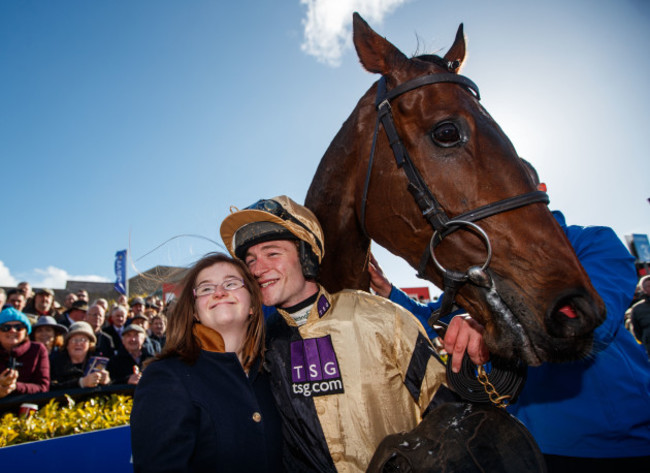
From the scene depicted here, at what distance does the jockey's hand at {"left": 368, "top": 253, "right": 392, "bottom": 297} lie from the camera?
10.6ft

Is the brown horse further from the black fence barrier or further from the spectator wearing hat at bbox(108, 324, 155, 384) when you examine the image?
the spectator wearing hat at bbox(108, 324, 155, 384)

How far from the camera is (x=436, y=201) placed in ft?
5.91

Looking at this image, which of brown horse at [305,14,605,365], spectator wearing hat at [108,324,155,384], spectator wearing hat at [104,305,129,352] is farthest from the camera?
spectator wearing hat at [104,305,129,352]

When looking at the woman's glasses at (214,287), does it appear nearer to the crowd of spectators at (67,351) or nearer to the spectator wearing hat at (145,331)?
the crowd of spectators at (67,351)

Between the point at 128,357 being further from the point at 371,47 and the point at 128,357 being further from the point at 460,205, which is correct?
the point at 460,205

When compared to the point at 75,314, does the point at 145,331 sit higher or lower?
lower

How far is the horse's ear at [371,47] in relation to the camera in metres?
2.21

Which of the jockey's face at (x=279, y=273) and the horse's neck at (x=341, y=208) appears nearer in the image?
the jockey's face at (x=279, y=273)

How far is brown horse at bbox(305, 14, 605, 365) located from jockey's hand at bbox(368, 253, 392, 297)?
822mm

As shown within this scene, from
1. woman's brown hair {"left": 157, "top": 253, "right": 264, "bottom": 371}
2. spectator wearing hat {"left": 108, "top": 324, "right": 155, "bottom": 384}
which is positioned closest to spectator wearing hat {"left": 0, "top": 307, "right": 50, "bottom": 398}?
spectator wearing hat {"left": 108, "top": 324, "right": 155, "bottom": 384}

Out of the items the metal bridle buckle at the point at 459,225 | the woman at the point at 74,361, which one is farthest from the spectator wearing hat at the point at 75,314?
the metal bridle buckle at the point at 459,225

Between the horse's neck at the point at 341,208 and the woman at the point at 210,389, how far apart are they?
0.63 metres

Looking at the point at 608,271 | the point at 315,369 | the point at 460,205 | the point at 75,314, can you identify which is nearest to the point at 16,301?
the point at 75,314

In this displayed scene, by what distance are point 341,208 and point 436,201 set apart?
83 cm
